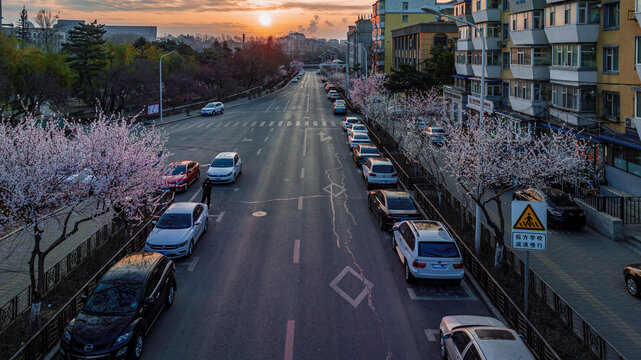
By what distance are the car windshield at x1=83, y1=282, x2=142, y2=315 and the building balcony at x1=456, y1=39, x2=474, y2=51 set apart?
44913 millimetres

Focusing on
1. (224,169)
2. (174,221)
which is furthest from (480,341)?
(224,169)

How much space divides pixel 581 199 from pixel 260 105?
208 ft

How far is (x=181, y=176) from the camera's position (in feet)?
93.2

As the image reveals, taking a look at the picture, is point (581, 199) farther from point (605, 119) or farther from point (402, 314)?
point (402, 314)

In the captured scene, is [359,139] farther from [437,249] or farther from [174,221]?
[437,249]

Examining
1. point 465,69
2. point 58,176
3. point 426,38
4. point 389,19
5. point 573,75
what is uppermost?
point 389,19

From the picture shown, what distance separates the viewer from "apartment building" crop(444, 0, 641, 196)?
87.7 ft

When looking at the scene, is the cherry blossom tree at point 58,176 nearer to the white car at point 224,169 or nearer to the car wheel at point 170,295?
the car wheel at point 170,295

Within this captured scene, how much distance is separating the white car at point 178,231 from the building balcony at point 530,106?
26513mm

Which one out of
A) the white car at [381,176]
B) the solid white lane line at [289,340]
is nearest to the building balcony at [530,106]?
the white car at [381,176]

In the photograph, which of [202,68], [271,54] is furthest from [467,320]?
[271,54]

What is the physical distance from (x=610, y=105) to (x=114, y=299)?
28.8 m

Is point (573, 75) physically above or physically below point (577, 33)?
below

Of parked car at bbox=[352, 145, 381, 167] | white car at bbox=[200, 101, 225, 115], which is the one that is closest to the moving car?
parked car at bbox=[352, 145, 381, 167]
